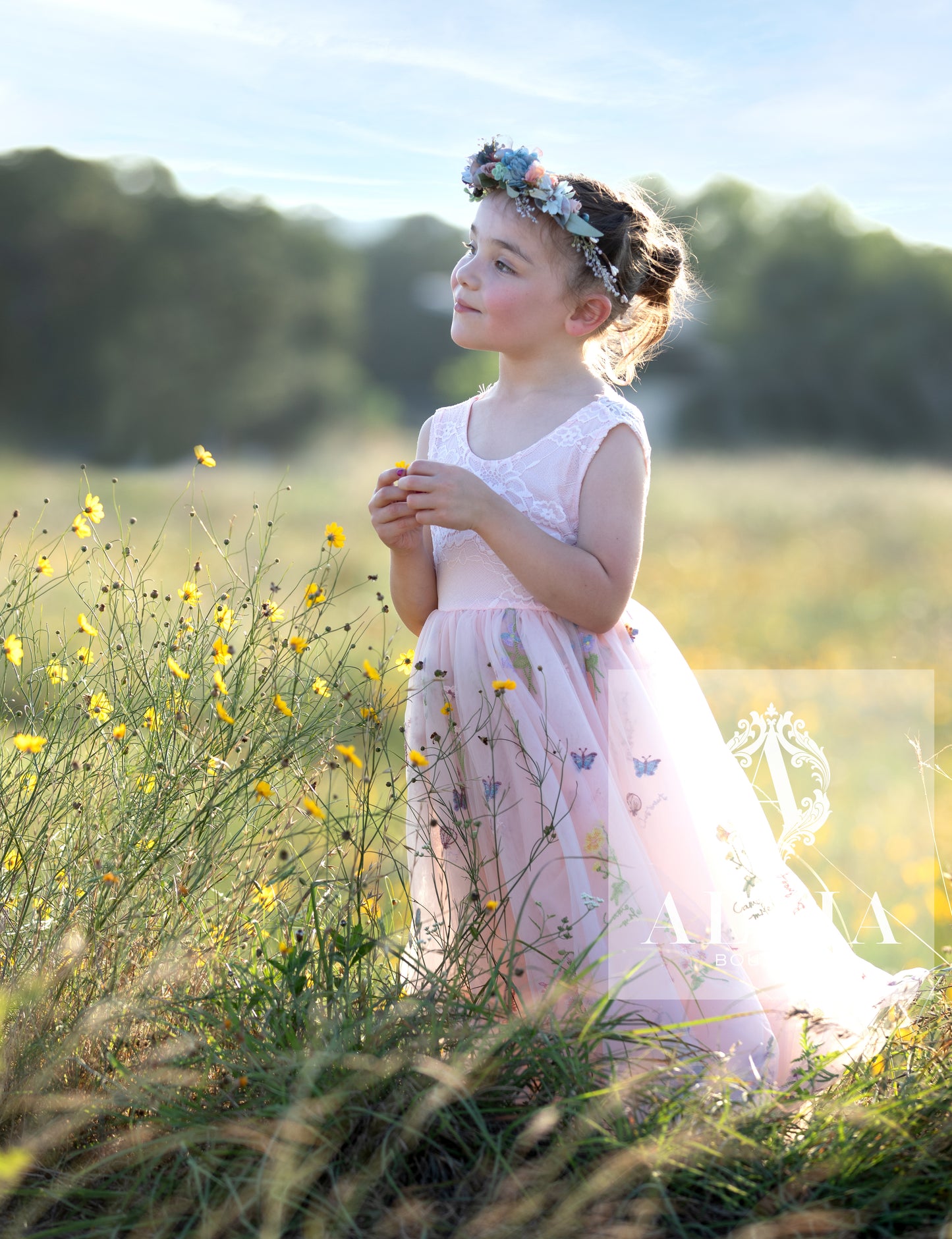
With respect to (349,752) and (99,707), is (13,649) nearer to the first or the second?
(99,707)

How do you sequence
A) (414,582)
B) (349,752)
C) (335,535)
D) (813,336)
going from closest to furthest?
(349,752) → (335,535) → (414,582) → (813,336)

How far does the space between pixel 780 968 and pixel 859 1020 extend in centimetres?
18

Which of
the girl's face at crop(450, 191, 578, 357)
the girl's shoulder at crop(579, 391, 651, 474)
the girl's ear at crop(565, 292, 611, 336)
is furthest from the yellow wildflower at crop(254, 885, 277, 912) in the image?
the girl's ear at crop(565, 292, 611, 336)

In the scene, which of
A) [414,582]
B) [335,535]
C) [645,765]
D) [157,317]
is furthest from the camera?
[157,317]

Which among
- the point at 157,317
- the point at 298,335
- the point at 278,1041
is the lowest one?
the point at 278,1041

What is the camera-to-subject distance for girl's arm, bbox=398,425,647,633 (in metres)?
1.61

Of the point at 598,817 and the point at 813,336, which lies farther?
the point at 813,336

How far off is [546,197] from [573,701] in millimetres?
828

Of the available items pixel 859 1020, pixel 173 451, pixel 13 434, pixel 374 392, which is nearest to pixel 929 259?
pixel 374 392

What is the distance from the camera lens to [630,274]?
188 cm

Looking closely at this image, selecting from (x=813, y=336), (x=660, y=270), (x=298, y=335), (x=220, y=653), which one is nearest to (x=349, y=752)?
(x=220, y=653)

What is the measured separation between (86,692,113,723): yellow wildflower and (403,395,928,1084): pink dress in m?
0.44

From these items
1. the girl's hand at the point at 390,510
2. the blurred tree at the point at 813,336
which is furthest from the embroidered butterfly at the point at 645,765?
the blurred tree at the point at 813,336

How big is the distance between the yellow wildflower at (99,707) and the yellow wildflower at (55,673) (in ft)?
0.18
